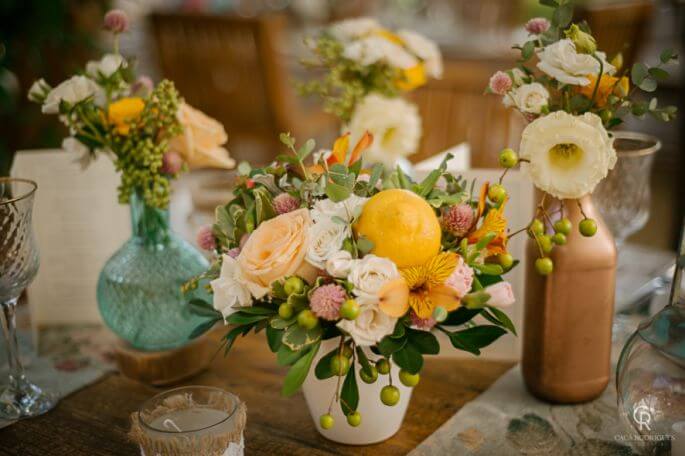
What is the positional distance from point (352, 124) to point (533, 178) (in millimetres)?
573

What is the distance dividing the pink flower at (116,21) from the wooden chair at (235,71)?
1.61 metres

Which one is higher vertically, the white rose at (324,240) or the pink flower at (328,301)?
the white rose at (324,240)

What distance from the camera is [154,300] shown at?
999 mm

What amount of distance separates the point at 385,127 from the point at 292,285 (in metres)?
0.68

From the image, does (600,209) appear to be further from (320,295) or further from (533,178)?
(320,295)

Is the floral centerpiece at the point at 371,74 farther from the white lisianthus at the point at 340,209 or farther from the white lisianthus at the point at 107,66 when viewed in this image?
the white lisianthus at the point at 340,209

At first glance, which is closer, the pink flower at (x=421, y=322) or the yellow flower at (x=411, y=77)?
the pink flower at (x=421, y=322)

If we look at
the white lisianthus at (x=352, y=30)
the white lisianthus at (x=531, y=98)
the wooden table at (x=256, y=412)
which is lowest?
the wooden table at (x=256, y=412)

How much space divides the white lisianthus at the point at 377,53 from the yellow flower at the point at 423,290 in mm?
599

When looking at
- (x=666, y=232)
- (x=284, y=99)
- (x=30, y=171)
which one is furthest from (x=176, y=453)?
(x=666, y=232)

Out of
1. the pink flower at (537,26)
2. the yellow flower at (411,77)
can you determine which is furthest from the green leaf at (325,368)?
the yellow flower at (411,77)

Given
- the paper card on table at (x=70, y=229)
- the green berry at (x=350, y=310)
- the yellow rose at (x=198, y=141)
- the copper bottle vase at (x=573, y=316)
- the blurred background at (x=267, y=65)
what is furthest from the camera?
the blurred background at (x=267, y=65)

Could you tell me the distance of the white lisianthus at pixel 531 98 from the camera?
0.81m

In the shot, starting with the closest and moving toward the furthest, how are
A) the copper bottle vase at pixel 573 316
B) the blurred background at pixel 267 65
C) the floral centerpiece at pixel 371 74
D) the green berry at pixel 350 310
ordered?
the green berry at pixel 350 310 < the copper bottle vase at pixel 573 316 < the floral centerpiece at pixel 371 74 < the blurred background at pixel 267 65
